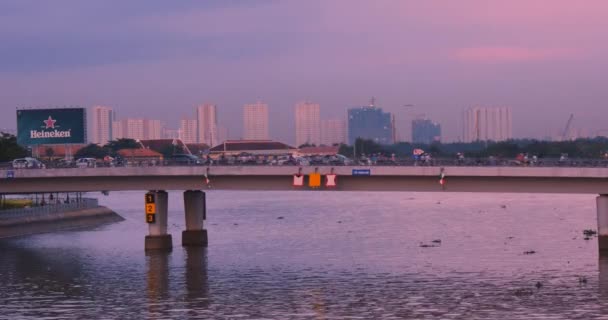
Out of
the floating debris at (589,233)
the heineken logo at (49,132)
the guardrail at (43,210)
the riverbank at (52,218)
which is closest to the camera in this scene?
the floating debris at (589,233)

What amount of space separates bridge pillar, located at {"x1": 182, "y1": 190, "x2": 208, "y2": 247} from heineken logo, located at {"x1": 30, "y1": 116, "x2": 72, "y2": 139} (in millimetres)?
19007

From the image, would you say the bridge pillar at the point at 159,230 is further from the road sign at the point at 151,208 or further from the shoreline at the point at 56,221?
the shoreline at the point at 56,221

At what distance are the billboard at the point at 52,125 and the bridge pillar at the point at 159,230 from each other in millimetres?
18916

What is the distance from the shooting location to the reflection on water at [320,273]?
54688mm

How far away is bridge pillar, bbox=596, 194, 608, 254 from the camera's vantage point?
7614 centimetres

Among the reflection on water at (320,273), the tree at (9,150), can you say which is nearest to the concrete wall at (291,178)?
the reflection on water at (320,273)

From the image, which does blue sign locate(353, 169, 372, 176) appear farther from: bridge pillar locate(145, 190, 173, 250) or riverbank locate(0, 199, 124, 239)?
riverbank locate(0, 199, 124, 239)

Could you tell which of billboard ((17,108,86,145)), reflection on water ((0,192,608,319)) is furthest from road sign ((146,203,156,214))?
billboard ((17,108,86,145))

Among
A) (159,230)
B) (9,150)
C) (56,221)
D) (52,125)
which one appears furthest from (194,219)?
(9,150)

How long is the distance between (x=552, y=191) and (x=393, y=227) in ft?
118

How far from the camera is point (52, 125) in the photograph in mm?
103812

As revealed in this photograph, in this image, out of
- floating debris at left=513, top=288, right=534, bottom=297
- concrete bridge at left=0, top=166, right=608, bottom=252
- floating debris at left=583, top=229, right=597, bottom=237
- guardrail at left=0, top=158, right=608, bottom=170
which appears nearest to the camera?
floating debris at left=513, top=288, right=534, bottom=297

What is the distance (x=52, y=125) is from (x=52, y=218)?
720 inches

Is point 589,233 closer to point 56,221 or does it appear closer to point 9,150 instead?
point 56,221
